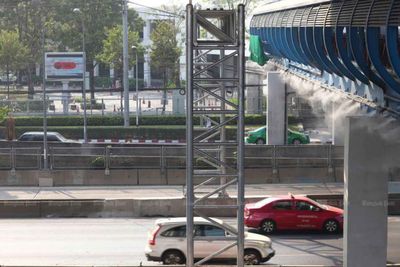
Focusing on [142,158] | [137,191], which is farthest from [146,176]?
[137,191]

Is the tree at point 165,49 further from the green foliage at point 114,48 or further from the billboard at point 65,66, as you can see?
the billboard at point 65,66

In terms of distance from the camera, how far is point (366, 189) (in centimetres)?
1409

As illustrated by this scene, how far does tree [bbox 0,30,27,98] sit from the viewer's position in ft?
215

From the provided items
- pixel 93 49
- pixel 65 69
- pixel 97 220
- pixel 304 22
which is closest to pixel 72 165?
pixel 97 220

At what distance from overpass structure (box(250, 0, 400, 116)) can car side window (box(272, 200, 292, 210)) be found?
10.6 ft

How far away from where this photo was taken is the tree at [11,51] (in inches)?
2576

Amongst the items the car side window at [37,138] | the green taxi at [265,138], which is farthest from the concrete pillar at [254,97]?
the car side window at [37,138]

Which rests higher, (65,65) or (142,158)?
(65,65)

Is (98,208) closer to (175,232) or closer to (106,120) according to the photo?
(175,232)

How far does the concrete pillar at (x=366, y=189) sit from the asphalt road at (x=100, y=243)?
2.59 metres

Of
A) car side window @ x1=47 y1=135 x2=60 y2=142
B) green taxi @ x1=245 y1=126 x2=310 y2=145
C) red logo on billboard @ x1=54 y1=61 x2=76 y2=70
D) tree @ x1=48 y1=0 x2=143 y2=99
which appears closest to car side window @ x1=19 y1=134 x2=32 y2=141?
car side window @ x1=47 y1=135 x2=60 y2=142

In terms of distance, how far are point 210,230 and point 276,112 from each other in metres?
21.7

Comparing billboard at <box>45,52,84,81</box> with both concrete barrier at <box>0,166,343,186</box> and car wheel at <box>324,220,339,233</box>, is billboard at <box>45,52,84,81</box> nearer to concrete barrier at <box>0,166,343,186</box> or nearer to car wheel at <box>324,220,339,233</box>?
concrete barrier at <box>0,166,343,186</box>

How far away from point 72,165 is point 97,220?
8035 mm
